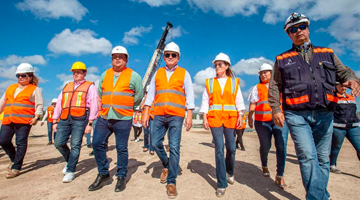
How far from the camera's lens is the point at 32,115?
15.1 ft

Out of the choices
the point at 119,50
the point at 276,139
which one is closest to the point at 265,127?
the point at 276,139

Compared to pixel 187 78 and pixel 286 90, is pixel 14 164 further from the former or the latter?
pixel 286 90

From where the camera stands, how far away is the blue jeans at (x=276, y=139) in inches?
147

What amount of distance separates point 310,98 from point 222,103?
1406mm

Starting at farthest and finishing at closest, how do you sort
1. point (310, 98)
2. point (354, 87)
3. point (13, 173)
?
1. point (13, 173)
2. point (310, 98)
3. point (354, 87)

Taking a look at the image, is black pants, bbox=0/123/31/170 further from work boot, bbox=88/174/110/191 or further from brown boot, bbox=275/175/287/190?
brown boot, bbox=275/175/287/190

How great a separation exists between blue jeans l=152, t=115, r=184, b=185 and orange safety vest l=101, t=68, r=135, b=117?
0.56 metres

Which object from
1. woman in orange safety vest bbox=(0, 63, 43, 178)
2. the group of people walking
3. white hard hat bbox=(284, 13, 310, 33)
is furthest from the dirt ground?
white hard hat bbox=(284, 13, 310, 33)

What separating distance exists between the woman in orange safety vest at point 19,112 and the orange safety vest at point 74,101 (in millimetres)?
915

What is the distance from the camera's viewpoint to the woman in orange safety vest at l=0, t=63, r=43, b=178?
4402mm

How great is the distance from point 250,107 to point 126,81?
2.59 m

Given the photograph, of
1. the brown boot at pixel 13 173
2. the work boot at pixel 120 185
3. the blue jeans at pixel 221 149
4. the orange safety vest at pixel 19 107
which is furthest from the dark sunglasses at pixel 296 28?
the brown boot at pixel 13 173

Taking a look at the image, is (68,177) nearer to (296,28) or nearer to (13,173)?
(13,173)

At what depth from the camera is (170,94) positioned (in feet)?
11.6
